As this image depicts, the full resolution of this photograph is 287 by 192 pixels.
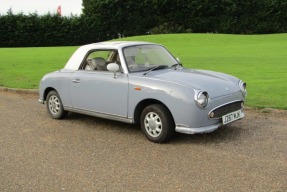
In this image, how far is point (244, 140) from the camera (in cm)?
603

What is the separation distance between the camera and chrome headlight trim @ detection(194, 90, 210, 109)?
558 centimetres

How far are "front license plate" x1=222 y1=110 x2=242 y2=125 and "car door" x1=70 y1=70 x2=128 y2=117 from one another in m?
1.54

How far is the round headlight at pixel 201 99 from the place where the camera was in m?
5.58

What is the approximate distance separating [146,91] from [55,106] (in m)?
2.49

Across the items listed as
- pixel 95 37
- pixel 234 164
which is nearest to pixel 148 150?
pixel 234 164

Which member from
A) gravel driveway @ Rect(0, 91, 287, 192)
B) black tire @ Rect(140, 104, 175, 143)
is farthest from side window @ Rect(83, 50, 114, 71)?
black tire @ Rect(140, 104, 175, 143)

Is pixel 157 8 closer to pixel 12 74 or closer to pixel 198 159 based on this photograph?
→ pixel 12 74

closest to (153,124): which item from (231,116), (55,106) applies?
(231,116)

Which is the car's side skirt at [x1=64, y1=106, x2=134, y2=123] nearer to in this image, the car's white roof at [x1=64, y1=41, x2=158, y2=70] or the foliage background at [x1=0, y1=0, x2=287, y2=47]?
the car's white roof at [x1=64, y1=41, x2=158, y2=70]

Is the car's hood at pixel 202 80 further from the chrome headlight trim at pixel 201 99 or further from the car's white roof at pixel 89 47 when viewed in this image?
the car's white roof at pixel 89 47

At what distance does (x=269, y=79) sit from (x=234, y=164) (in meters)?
7.16

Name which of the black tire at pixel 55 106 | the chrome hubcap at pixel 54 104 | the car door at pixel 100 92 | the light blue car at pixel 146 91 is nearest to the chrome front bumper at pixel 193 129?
the light blue car at pixel 146 91

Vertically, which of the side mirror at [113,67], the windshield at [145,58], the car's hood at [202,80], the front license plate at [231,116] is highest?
the windshield at [145,58]

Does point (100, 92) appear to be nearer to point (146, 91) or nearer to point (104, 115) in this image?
point (104, 115)
